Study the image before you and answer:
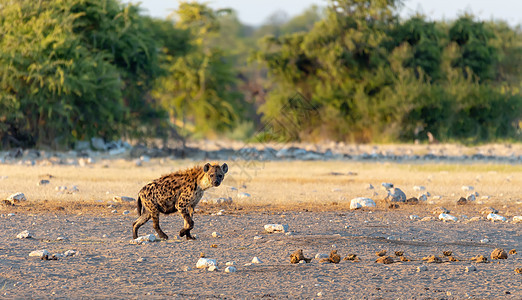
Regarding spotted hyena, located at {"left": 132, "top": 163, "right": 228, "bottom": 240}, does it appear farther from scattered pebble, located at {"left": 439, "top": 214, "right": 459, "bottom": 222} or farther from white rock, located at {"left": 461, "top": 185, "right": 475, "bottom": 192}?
white rock, located at {"left": 461, "top": 185, "right": 475, "bottom": 192}

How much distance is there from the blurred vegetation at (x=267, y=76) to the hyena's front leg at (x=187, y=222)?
552cm

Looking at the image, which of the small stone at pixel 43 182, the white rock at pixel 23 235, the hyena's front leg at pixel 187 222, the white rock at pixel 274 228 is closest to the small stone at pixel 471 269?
the white rock at pixel 274 228

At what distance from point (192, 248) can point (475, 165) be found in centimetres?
1365

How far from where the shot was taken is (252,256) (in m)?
7.02

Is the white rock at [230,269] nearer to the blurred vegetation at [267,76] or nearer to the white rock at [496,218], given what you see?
the white rock at [496,218]

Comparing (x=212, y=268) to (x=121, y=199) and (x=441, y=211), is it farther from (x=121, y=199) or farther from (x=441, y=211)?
(x=121, y=199)

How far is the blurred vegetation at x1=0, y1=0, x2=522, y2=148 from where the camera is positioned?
2134 centimetres

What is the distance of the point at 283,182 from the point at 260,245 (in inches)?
289

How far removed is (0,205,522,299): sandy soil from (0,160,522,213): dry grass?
5.44 feet

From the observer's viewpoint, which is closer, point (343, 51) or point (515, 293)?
point (515, 293)

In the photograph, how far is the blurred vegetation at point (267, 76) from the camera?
2134cm

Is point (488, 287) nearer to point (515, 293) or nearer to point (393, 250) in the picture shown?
point (515, 293)

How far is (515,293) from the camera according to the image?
556 centimetres

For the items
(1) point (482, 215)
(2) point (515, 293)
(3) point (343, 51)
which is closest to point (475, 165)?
(1) point (482, 215)
